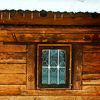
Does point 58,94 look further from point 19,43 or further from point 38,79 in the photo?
point 19,43

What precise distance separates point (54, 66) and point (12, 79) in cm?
101

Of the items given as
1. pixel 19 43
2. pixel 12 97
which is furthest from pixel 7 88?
pixel 19 43

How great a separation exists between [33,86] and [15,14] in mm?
1722

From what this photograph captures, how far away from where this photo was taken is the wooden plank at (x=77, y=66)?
899 centimetres

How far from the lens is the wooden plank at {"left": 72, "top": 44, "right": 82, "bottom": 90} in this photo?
8.99 meters

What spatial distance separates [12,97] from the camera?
904 centimetres

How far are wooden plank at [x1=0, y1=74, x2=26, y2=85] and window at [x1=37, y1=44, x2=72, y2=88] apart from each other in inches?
14.5

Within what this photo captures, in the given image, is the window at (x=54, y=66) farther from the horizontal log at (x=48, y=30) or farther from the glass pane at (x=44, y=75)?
the horizontal log at (x=48, y=30)

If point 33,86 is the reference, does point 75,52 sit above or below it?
above

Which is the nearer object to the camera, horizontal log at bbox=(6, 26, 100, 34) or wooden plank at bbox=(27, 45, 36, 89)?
horizontal log at bbox=(6, 26, 100, 34)

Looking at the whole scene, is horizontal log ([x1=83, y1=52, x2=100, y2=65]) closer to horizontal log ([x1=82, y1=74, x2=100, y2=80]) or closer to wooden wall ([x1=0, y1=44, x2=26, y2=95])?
horizontal log ([x1=82, y1=74, x2=100, y2=80])

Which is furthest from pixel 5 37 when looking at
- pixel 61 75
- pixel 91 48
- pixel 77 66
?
pixel 91 48

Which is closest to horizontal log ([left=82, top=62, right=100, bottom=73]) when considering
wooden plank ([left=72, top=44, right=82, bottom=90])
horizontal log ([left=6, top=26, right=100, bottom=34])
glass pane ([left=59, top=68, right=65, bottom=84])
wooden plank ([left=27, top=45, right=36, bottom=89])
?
wooden plank ([left=72, top=44, right=82, bottom=90])

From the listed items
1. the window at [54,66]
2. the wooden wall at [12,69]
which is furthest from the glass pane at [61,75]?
the wooden wall at [12,69]
